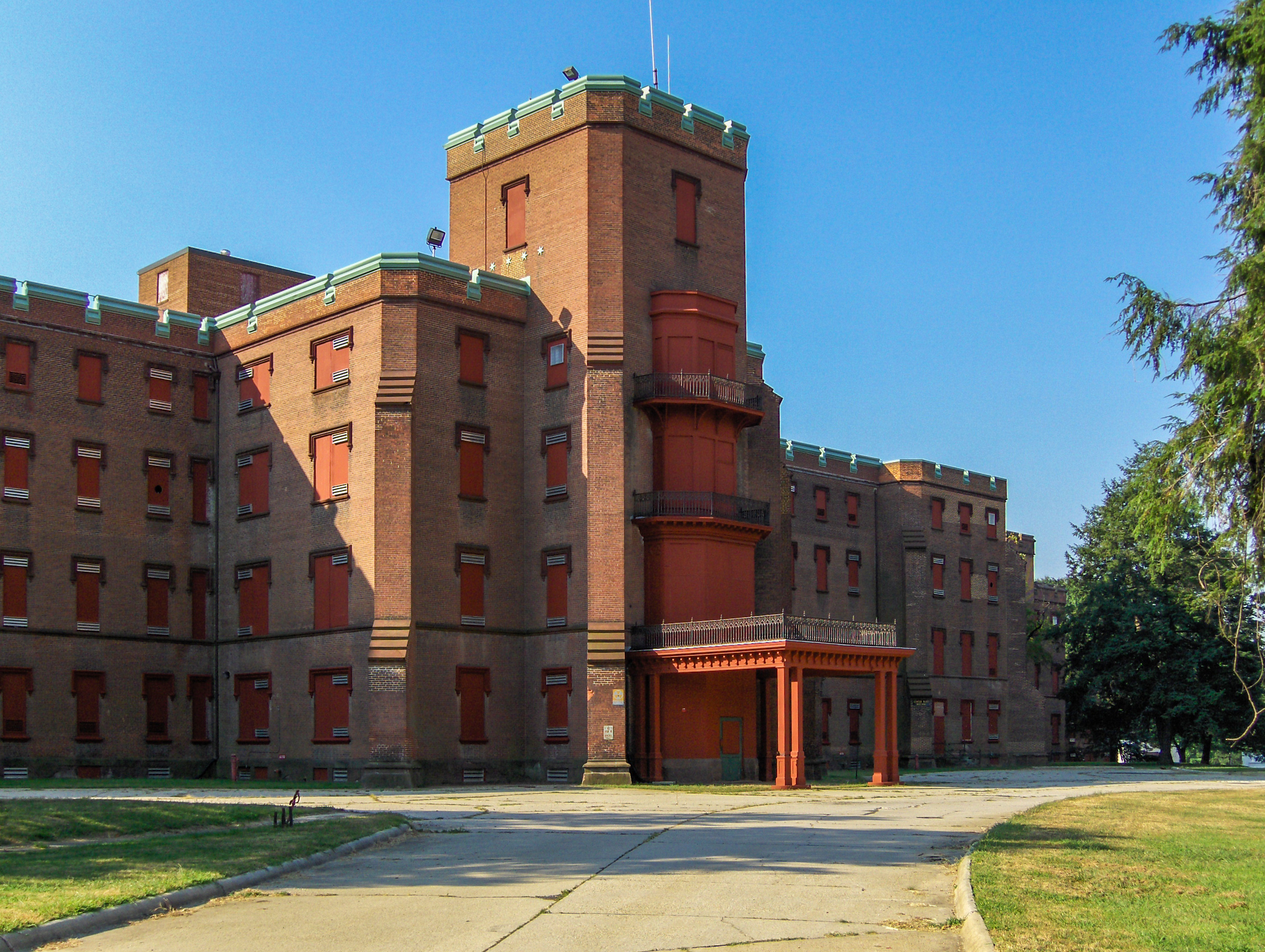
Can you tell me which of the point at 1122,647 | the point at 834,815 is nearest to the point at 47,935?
the point at 834,815

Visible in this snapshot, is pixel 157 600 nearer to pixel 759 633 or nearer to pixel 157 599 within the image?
pixel 157 599

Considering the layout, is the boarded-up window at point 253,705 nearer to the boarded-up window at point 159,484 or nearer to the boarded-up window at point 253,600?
the boarded-up window at point 253,600

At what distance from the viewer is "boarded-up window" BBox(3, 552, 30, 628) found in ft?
144

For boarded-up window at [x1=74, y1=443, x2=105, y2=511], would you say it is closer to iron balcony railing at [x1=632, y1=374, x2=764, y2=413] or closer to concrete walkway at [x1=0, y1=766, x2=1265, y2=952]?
iron balcony railing at [x1=632, y1=374, x2=764, y2=413]

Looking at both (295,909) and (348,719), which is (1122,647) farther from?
(295,909)

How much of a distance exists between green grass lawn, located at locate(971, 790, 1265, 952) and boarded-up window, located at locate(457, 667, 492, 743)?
70.5ft

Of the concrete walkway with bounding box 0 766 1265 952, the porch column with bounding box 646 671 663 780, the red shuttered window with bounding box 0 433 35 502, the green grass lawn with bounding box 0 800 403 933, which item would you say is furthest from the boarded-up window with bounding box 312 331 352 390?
the green grass lawn with bounding box 0 800 403 933

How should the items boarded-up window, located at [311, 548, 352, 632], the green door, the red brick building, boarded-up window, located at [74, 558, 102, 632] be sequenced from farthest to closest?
boarded-up window, located at [74, 558, 102, 632] < the green door < boarded-up window, located at [311, 548, 352, 632] < the red brick building

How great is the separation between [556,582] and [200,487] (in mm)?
14345

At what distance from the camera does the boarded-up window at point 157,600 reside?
47.7 metres

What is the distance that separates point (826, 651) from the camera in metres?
41.1

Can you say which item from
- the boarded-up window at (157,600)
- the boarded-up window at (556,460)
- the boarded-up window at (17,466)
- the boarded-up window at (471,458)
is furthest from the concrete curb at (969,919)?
the boarded-up window at (157,600)

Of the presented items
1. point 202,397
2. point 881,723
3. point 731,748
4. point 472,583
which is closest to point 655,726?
point 731,748

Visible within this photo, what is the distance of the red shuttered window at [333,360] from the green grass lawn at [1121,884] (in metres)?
27.1
